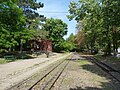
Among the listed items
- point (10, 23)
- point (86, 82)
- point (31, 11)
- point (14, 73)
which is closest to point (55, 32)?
point (31, 11)

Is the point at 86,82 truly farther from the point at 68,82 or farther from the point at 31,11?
the point at 31,11

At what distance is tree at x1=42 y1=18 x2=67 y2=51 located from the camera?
10081 centimetres

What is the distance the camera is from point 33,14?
62656 millimetres

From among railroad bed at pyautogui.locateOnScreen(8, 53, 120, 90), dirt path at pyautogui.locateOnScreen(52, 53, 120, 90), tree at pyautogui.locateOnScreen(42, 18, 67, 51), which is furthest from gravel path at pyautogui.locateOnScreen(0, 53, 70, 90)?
tree at pyautogui.locateOnScreen(42, 18, 67, 51)

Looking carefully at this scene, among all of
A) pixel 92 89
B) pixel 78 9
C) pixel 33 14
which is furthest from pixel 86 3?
pixel 92 89

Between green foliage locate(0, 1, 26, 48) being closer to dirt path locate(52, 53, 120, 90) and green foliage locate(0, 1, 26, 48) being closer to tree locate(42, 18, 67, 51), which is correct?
dirt path locate(52, 53, 120, 90)

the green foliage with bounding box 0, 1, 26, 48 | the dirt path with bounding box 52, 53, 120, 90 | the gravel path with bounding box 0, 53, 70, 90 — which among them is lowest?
the dirt path with bounding box 52, 53, 120, 90

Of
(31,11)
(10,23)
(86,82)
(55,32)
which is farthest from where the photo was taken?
(55,32)

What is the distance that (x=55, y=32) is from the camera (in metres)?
102

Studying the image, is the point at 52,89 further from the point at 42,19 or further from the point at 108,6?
the point at 42,19

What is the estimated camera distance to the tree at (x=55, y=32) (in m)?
101

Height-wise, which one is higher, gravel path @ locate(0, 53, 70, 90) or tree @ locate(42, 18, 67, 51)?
tree @ locate(42, 18, 67, 51)

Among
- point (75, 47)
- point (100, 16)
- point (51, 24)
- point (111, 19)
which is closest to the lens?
point (111, 19)

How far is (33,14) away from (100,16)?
2846 cm
